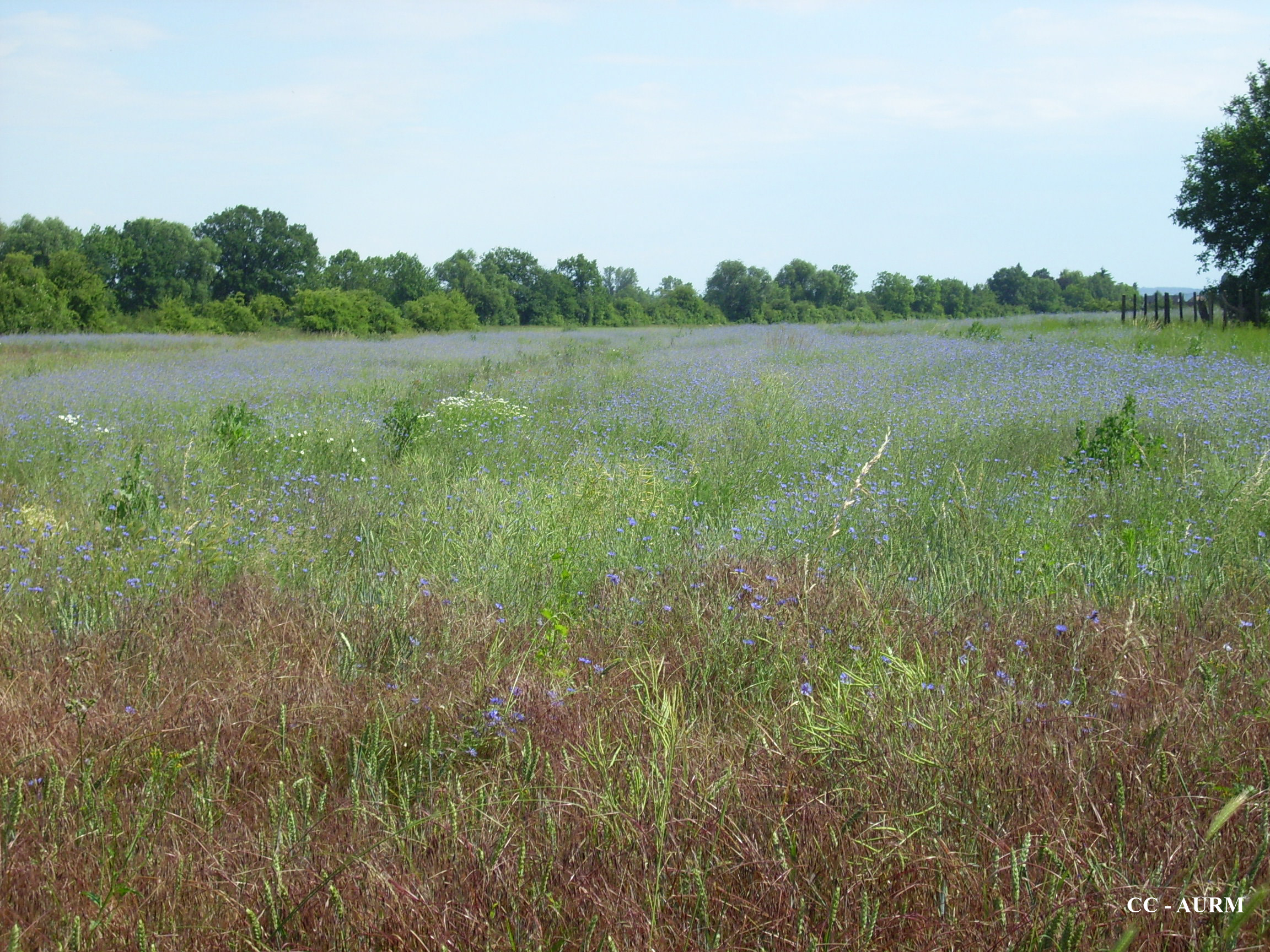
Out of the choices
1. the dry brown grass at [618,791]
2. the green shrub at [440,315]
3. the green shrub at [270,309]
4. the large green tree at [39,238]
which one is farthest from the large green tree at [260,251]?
the dry brown grass at [618,791]

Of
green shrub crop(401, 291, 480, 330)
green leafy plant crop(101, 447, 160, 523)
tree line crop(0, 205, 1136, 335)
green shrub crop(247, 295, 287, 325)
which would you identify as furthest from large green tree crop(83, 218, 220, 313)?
green leafy plant crop(101, 447, 160, 523)

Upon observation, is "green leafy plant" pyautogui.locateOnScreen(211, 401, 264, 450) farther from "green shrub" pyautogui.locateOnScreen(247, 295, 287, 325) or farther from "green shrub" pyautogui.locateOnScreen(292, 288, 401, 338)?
"green shrub" pyautogui.locateOnScreen(247, 295, 287, 325)

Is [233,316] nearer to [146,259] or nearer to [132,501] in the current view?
[146,259]

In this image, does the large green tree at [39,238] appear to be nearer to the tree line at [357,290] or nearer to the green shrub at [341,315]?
the tree line at [357,290]

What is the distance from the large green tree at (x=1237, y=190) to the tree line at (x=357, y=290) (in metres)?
13.7

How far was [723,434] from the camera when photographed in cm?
802

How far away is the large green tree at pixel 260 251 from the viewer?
198 ft

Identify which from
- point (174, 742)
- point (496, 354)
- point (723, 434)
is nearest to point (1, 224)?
point (496, 354)

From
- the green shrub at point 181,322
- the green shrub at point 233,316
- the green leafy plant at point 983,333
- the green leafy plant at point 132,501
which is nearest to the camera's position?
the green leafy plant at point 132,501

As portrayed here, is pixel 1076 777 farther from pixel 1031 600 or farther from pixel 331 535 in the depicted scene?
pixel 331 535

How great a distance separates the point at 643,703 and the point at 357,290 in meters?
55.5

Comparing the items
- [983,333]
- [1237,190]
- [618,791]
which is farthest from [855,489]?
[1237,190]

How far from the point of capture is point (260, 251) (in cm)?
6150

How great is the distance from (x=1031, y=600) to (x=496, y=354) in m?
16.0
